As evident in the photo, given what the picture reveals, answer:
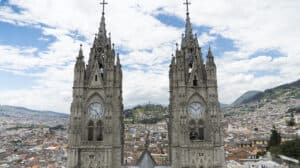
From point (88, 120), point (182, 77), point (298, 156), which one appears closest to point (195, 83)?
point (182, 77)

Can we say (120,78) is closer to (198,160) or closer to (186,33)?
(186,33)

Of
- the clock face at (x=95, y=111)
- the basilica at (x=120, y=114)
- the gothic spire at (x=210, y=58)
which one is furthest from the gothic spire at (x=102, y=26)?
the gothic spire at (x=210, y=58)

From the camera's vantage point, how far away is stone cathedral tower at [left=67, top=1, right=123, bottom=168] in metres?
37.1

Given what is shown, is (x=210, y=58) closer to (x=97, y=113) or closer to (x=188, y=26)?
(x=188, y=26)

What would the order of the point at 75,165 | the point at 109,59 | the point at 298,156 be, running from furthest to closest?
the point at 298,156
the point at 109,59
the point at 75,165

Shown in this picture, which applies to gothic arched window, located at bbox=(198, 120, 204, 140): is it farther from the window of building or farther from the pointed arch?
the window of building

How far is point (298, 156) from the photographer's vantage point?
7581cm

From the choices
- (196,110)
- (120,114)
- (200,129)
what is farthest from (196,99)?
(120,114)

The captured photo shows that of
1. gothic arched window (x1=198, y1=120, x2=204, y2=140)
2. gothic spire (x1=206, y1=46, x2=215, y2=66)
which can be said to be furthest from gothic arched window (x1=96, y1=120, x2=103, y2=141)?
gothic spire (x1=206, y1=46, x2=215, y2=66)

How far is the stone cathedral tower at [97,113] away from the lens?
37.1 meters

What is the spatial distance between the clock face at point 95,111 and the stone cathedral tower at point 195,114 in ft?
26.4

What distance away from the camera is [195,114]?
127 feet

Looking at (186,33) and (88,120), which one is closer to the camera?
(88,120)

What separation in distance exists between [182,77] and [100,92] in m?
9.22
